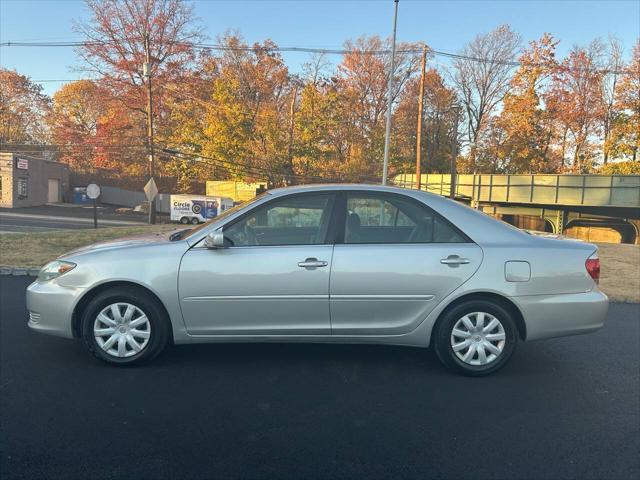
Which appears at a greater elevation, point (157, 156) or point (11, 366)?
point (157, 156)

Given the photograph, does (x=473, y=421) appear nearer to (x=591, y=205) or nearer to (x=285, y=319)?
(x=285, y=319)

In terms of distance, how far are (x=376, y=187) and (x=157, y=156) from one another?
45662mm

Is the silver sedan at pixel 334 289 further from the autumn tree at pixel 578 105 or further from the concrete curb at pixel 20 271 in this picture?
the autumn tree at pixel 578 105

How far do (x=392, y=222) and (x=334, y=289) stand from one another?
0.82 m

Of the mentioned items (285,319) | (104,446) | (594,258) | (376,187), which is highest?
A: (376,187)

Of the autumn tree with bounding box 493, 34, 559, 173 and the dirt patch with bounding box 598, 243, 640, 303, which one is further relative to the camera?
the autumn tree with bounding box 493, 34, 559, 173

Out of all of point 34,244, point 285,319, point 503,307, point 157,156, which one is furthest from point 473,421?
point 157,156

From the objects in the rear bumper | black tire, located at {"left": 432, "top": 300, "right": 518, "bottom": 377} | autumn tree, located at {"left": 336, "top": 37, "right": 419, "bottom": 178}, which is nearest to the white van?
autumn tree, located at {"left": 336, "top": 37, "right": 419, "bottom": 178}

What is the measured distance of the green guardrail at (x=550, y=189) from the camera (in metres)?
31.5

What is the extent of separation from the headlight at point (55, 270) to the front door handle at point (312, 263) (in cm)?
189

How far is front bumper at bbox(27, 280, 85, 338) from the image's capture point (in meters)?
3.91

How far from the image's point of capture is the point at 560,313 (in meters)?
3.96

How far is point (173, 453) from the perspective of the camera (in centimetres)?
275

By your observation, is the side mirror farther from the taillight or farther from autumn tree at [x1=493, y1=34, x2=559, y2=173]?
autumn tree at [x1=493, y1=34, x2=559, y2=173]
